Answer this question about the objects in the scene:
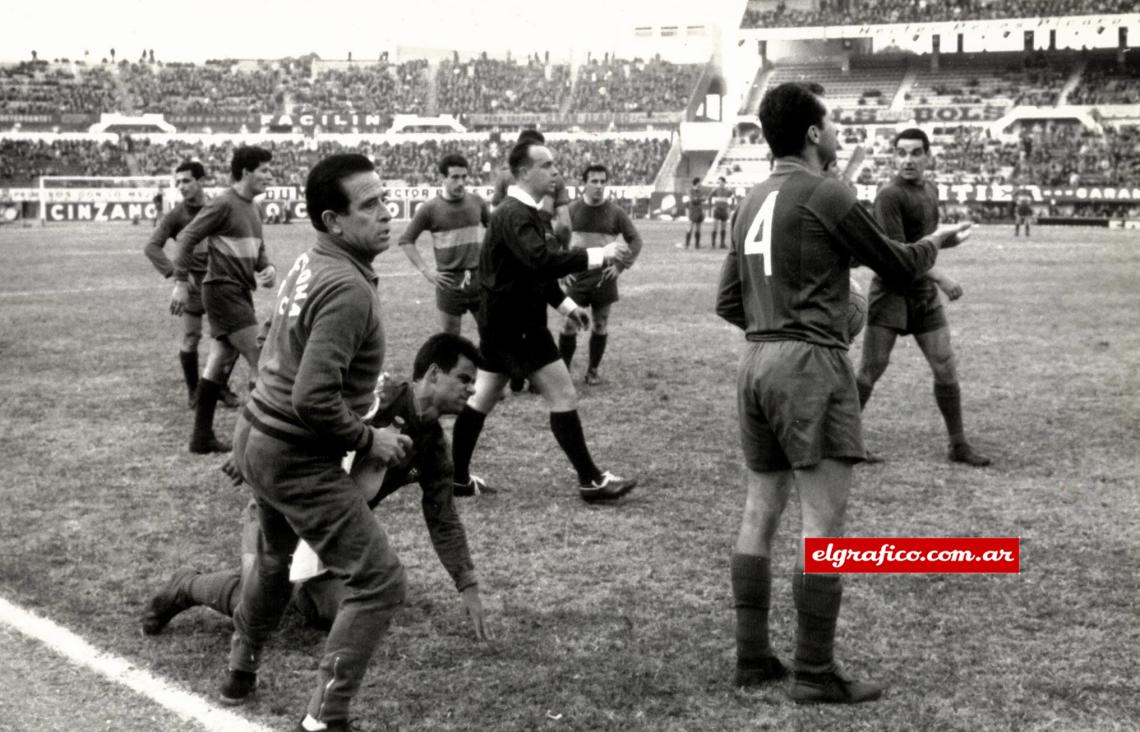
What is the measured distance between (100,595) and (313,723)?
7.11 ft

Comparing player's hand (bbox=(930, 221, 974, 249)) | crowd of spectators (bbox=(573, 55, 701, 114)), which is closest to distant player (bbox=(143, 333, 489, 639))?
player's hand (bbox=(930, 221, 974, 249))

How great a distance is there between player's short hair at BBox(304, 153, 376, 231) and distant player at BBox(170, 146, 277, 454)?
4949 mm

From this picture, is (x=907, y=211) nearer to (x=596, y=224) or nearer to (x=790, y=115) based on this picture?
(x=790, y=115)

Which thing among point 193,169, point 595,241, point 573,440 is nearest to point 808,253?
point 573,440

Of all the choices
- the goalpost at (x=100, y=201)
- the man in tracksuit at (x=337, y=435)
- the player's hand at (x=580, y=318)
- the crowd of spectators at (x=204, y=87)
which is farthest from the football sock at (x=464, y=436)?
the crowd of spectators at (x=204, y=87)

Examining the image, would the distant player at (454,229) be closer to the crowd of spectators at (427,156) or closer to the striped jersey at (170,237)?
the striped jersey at (170,237)

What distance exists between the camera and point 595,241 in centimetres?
1262

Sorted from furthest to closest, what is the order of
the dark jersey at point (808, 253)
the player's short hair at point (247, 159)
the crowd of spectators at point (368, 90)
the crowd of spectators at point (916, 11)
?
the crowd of spectators at point (368, 90) → the crowd of spectators at point (916, 11) → the player's short hair at point (247, 159) → the dark jersey at point (808, 253)

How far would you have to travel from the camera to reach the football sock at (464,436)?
24.4 ft

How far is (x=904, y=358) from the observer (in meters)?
13.5

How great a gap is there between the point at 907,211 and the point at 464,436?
317 cm

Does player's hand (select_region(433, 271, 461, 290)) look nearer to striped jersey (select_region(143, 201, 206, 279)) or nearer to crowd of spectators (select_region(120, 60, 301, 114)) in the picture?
striped jersey (select_region(143, 201, 206, 279))

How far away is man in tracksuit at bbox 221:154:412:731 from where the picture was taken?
12.7 feet

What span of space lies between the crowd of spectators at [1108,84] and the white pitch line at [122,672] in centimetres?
5547
